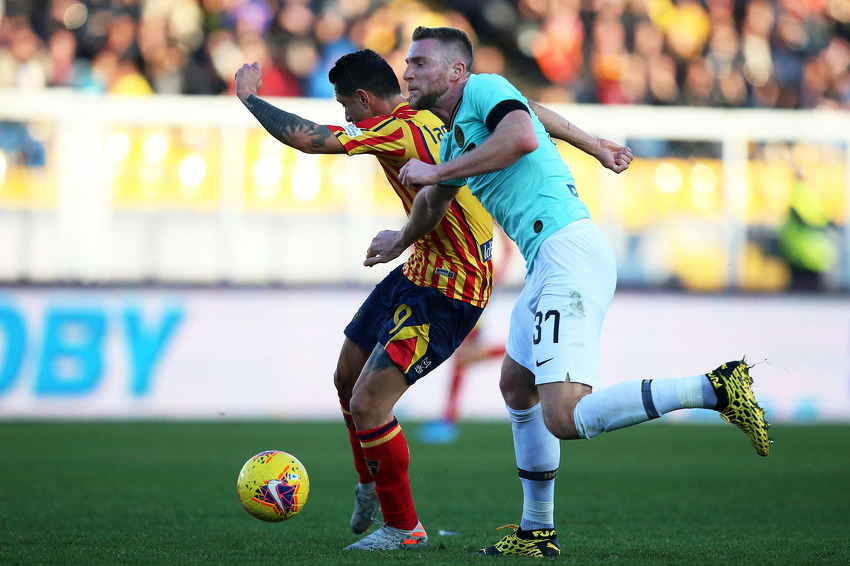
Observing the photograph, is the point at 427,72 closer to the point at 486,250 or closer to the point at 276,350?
the point at 486,250

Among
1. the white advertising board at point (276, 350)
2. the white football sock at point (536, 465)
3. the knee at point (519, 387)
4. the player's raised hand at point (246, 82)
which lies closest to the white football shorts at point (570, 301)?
the knee at point (519, 387)

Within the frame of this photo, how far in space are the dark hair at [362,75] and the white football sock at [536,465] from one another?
1685 mm

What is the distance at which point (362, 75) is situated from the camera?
17.4 feet

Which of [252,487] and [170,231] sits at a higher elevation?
[170,231]

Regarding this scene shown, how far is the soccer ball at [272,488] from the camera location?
5.20 m

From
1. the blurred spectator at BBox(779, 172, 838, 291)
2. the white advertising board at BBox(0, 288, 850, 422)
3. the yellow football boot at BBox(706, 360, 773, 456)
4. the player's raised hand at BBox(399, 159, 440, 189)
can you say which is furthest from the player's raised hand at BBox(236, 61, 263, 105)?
the blurred spectator at BBox(779, 172, 838, 291)

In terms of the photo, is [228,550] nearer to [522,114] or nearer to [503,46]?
[522,114]

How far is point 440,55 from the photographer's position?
473 centimetres

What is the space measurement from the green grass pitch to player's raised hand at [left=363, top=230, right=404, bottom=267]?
4.39ft

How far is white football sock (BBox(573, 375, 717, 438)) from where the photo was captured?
4.11 metres

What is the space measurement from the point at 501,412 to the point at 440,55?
903 centimetres

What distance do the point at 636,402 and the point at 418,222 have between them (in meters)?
1.39

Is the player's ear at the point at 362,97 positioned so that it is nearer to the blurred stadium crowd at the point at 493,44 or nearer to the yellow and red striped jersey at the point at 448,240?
the yellow and red striped jersey at the point at 448,240

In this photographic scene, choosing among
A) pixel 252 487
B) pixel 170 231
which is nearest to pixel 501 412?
pixel 170 231
